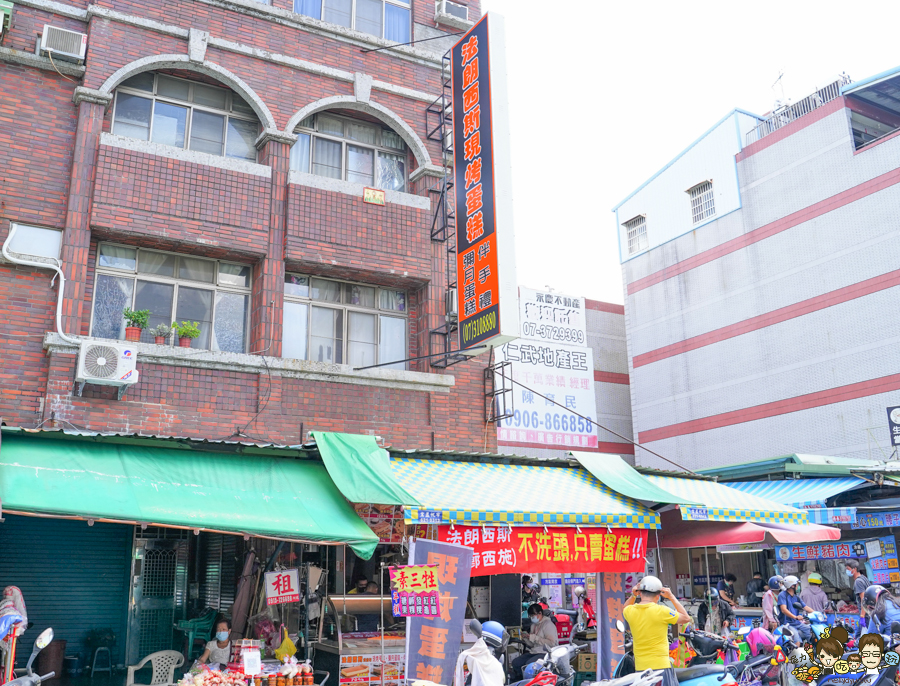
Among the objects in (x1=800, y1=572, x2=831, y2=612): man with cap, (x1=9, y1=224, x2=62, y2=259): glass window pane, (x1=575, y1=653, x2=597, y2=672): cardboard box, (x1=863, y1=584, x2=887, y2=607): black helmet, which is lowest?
(x1=575, y1=653, x2=597, y2=672): cardboard box

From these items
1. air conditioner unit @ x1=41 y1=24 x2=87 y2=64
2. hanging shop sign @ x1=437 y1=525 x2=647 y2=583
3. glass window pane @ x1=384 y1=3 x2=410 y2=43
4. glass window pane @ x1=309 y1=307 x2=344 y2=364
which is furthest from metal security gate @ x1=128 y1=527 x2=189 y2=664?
glass window pane @ x1=384 y1=3 x2=410 y2=43

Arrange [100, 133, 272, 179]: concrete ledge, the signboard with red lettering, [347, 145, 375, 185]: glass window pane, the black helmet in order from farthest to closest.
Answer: [347, 145, 375, 185]: glass window pane < [100, 133, 272, 179]: concrete ledge < the black helmet < the signboard with red lettering

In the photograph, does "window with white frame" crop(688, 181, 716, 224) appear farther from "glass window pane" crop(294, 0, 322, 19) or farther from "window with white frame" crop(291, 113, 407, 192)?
"glass window pane" crop(294, 0, 322, 19)

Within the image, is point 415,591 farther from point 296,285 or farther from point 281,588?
point 296,285

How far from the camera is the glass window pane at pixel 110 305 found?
1226 centimetres

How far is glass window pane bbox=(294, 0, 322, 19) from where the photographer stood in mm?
14867

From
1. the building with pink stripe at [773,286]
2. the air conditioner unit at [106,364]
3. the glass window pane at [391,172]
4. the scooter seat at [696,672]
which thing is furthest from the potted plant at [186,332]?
the building with pink stripe at [773,286]

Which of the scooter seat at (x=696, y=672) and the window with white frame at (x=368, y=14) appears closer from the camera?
the scooter seat at (x=696, y=672)

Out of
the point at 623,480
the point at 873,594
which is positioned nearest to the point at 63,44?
the point at 623,480

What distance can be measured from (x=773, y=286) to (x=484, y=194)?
18416 millimetres

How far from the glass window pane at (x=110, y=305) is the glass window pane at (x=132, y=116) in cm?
250

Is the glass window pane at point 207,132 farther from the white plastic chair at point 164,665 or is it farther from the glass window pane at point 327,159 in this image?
the white plastic chair at point 164,665

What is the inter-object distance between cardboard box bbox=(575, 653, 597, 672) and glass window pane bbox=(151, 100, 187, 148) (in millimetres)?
11380

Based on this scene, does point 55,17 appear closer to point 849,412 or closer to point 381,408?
point 381,408
